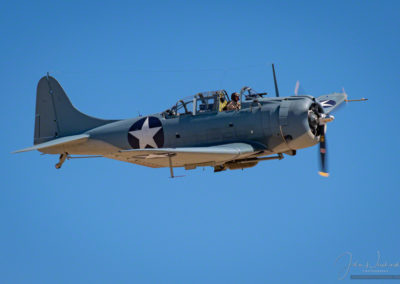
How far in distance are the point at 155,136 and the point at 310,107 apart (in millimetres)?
4900

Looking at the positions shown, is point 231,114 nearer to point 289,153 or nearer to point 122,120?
point 289,153

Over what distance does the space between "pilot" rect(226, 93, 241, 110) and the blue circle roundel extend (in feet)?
7.47

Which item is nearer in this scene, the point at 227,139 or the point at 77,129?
the point at 227,139

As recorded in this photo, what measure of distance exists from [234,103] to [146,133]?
300 cm

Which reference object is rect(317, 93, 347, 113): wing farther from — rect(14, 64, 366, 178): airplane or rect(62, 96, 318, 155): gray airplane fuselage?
rect(62, 96, 318, 155): gray airplane fuselage

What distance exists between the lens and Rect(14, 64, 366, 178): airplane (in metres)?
19.5

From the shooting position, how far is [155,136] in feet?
69.4

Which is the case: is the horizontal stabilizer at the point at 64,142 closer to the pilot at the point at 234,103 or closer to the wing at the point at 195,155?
the wing at the point at 195,155

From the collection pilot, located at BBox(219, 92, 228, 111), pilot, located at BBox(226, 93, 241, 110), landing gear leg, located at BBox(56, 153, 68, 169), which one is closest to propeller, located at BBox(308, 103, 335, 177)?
pilot, located at BBox(226, 93, 241, 110)

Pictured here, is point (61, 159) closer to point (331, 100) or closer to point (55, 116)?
point (55, 116)

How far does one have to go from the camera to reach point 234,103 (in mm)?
20594

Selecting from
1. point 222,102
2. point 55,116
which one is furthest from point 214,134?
point 55,116

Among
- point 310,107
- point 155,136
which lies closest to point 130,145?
point 155,136

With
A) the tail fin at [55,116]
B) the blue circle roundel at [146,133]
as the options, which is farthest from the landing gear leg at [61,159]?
the blue circle roundel at [146,133]
